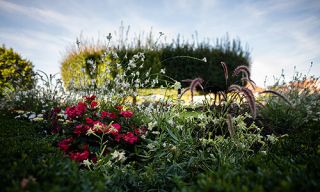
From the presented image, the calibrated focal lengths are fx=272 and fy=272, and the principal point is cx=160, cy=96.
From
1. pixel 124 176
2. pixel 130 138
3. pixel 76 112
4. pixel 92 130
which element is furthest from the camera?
pixel 76 112

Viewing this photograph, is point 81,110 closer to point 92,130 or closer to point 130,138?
point 92,130

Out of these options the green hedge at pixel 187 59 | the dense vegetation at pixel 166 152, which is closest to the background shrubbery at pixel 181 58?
the green hedge at pixel 187 59

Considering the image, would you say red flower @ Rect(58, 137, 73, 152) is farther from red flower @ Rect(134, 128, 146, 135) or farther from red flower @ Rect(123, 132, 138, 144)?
red flower @ Rect(134, 128, 146, 135)

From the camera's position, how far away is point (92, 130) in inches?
147

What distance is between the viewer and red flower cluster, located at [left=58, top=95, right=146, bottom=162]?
3.68 metres

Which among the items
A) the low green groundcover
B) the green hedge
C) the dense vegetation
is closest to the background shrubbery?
the green hedge

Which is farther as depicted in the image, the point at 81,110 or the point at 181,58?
the point at 181,58

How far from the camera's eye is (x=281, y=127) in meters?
6.01

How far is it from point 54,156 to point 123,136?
62.3 inches

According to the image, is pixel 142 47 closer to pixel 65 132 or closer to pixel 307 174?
pixel 65 132

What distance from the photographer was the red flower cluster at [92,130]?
3682 millimetres

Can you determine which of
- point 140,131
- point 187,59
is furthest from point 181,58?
point 140,131

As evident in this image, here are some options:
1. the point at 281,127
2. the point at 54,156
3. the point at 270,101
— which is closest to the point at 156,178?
the point at 54,156

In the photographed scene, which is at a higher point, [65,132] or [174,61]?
[174,61]
